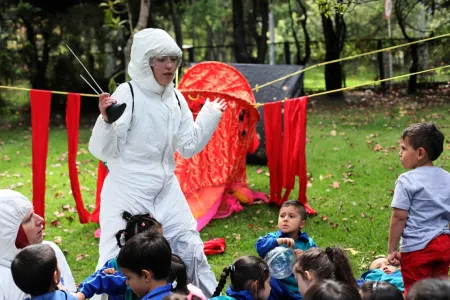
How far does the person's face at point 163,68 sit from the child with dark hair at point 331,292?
7.09 feet

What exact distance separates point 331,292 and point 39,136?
4.27 metres

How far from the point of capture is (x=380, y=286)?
9.54ft

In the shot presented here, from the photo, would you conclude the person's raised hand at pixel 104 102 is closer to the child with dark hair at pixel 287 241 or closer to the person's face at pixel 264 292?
the child with dark hair at pixel 287 241

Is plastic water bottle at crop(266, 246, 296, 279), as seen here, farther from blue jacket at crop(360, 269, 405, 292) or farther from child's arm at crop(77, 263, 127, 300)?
child's arm at crop(77, 263, 127, 300)

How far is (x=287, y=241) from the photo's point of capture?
4227 millimetres

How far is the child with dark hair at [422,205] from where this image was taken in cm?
378

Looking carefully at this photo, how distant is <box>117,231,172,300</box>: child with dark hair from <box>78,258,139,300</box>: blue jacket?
0.25 meters

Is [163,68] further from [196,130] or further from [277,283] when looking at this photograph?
[277,283]

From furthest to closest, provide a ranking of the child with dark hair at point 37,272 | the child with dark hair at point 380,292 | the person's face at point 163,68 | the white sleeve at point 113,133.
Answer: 1. the person's face at point 163,68
2. the white sleeve at point 113,133
3. the child with dark hair at point 37,272
4. the child with dark hair at point 380,292

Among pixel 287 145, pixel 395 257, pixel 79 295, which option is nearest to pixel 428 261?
pixel 395 257

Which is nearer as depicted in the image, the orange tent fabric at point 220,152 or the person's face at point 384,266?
the person's face at point 384,266

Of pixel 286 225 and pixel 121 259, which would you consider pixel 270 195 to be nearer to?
pixel 286 225

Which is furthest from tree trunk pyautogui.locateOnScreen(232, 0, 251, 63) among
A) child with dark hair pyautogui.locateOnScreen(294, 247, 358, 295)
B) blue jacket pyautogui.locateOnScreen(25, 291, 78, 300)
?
blue jacket pyautogui.locateOnScreen(25, 291, 78, 300)

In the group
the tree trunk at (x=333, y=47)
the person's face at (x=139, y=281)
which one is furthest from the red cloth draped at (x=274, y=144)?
the tree trunk at (x=333, y=47)
